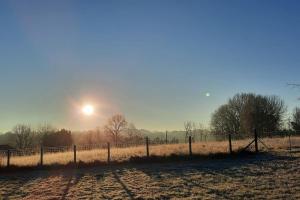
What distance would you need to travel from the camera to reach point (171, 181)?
20.5 meters

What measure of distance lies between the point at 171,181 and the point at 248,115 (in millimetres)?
70898

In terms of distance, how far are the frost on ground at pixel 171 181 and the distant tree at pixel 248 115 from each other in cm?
5681

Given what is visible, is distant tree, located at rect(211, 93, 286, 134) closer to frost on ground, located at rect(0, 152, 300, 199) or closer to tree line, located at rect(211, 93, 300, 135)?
tree line, located at rect(211, 93, 300, 135)

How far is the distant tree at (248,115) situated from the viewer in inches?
3423

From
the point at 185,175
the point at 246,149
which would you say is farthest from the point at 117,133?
the point at 185,175

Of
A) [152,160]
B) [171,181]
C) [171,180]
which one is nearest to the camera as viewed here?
[171,181]

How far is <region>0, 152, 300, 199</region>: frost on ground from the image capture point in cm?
1723

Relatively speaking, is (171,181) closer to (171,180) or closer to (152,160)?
(171,180)

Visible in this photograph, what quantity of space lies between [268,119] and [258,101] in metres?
5.68

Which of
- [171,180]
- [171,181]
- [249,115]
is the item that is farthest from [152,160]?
[249,115]

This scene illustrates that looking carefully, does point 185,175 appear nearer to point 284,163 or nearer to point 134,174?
point 134,174

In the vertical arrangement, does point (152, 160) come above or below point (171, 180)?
above

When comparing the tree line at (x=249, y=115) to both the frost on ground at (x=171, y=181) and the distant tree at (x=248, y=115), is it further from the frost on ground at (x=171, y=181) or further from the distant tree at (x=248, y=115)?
the frost on ground at (x=171, y=181)

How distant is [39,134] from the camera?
12925 centimetres
